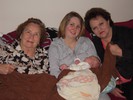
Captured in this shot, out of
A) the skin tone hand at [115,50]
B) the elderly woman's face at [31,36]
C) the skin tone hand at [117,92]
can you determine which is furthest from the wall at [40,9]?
the skin tone hand at [117,92]

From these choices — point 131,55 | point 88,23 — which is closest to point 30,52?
→ point 88,23

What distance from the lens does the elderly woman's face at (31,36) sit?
6.42ft

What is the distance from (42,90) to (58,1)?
4.06ft

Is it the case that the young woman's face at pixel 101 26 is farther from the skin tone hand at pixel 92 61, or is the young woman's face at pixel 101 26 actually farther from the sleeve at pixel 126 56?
the skin tone hand at pixel 92 61

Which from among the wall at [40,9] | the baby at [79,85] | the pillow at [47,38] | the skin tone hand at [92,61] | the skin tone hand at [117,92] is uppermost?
the wall at [40,9]

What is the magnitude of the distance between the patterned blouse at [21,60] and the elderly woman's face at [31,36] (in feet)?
0.28

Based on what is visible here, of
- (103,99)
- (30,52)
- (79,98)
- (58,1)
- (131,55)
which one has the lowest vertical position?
(103,99)

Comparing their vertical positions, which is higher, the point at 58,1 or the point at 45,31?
the point at 58,1

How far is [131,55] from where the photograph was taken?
80.5 inches

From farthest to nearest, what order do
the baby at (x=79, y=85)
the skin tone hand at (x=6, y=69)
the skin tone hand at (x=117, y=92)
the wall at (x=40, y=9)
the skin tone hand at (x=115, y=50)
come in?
the wall at (x=40, y=9) → the skin tone hand at (x=117, y=92) → the skin tone hand at (x=115, y=50) → the skin tone hand at (x=6, y=69) → the baby at (x=79, y=85)

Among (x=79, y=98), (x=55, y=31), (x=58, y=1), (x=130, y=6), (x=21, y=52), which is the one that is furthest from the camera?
(x=130, y=6)

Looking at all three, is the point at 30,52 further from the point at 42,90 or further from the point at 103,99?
the point at 103,99

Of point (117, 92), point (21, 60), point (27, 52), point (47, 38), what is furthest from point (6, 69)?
point (117, 92)

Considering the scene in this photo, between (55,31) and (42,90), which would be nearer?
(42,90)
